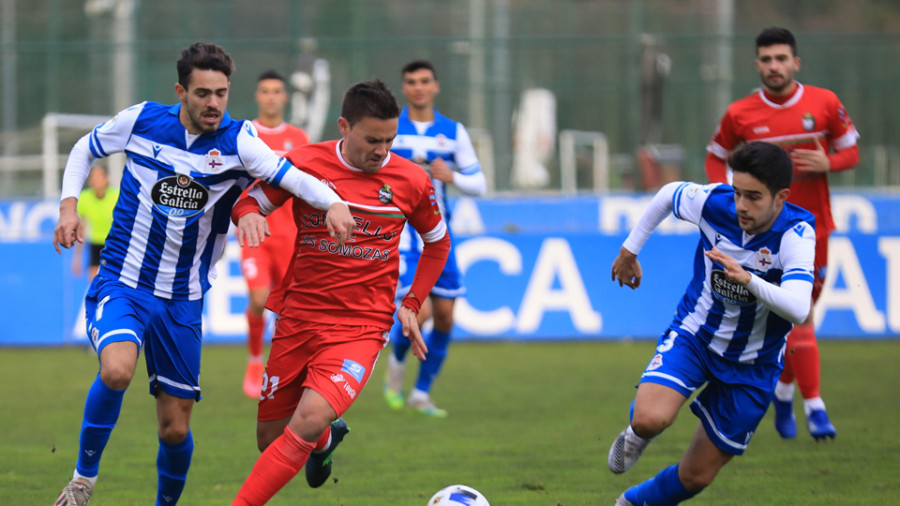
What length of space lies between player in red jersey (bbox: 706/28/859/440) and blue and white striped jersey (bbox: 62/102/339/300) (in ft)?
11.1

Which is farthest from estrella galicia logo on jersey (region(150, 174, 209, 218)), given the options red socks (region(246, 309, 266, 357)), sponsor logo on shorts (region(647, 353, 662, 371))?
red socks (region(246, 309, 266, 357))

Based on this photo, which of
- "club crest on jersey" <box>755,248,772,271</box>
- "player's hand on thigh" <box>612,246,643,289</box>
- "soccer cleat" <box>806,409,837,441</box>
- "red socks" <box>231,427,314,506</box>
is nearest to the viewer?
"red socks" <box>231,427,314,506</box>

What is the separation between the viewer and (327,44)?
61.9 feet

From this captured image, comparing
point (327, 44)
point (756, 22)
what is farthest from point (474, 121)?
point (756, 22)

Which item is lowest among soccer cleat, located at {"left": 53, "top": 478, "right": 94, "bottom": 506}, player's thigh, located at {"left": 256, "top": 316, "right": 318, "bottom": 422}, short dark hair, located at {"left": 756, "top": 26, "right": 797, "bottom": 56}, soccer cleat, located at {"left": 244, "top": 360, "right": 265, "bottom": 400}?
soccer cleat, located at {"left": 244, "top": 360, "right": 265, "bottom": 400}

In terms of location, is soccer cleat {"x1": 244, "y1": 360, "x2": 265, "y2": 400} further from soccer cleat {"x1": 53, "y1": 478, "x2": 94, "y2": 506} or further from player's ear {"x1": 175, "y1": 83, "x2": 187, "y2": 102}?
player's ear {"x1": 175, "y1": 83, "x2": 187, "y2": 102}

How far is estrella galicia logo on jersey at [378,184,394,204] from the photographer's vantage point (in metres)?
4.98

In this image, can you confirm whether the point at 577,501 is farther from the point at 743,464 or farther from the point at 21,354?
the point at 21,354

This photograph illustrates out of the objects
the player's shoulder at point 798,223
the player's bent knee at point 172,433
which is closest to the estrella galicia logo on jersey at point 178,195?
the player's bent knee at point 172,433

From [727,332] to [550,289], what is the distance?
328 inches

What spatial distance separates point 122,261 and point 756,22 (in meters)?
18.0

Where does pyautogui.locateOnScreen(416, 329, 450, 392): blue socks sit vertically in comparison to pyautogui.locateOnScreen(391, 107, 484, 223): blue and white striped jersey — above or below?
below

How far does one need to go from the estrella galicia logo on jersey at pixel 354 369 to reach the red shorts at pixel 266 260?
467 cm

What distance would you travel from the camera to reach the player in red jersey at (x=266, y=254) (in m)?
9.00
